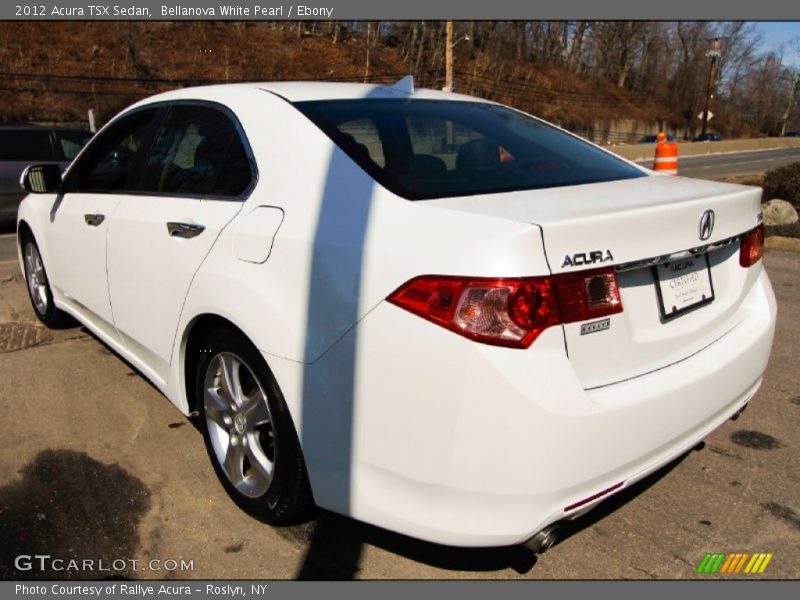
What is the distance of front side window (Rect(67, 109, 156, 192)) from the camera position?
3.54 meters

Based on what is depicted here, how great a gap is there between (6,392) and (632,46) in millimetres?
85134

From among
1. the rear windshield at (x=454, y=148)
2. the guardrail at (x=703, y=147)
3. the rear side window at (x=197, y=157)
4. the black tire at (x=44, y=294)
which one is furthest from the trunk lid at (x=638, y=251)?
the guardrail at (x=703, y=147)

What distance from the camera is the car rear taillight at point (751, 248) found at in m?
2.75

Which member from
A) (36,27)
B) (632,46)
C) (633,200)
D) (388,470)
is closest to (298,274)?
(388,470)

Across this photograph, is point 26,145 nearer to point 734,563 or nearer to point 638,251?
point 638,251

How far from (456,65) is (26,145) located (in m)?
49.2

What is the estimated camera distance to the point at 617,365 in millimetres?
2113

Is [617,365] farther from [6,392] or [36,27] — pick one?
[36,27]

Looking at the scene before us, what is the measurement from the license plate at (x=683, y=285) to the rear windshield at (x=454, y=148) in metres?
0.51

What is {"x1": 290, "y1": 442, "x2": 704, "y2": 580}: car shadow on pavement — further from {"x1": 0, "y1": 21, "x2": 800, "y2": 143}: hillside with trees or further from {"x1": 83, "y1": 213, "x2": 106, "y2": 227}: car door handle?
{"x1": 0, "y1": 21, "x2": 800, "y2": 143}: hillside with trees

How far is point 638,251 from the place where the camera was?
2107 millimetres

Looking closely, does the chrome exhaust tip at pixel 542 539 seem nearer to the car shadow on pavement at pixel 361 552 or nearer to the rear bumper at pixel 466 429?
the rear bumper at pixel 466 429

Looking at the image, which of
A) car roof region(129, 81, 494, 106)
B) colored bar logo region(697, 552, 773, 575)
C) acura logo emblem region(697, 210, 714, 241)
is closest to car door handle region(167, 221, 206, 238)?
car roof region(129, 81, 494, 106)

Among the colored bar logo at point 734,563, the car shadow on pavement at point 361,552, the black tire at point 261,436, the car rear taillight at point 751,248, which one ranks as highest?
the car rear taillight at point 751,248
